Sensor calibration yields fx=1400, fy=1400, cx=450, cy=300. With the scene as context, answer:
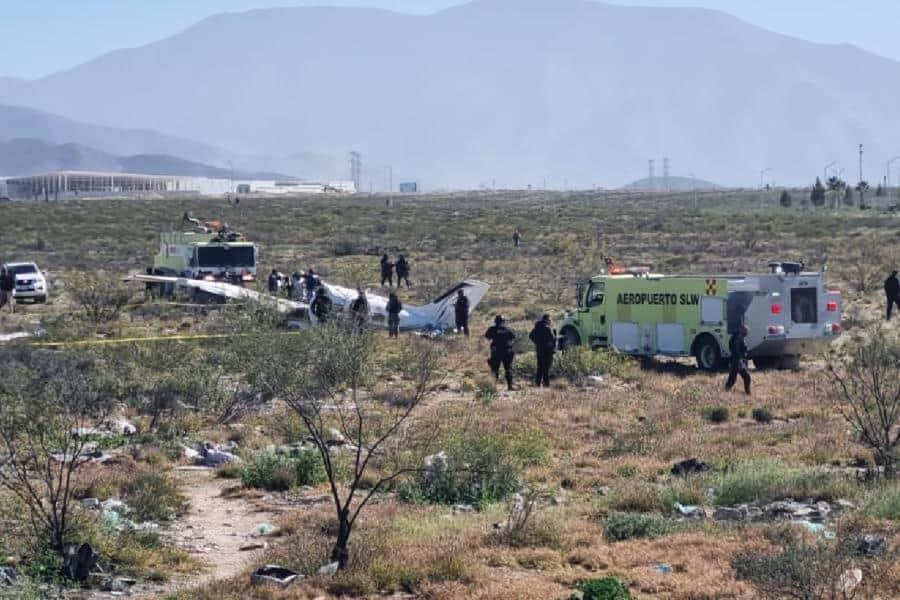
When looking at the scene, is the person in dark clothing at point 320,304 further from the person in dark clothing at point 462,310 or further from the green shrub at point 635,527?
the green shrub at point 635,527

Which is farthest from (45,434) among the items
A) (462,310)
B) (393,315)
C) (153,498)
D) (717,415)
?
(462,310)

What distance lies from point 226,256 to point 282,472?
97.9 feet

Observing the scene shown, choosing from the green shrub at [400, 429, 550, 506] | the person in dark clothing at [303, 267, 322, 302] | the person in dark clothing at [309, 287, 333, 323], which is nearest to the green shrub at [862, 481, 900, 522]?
the green shrub at [400, 429, 550, 506]

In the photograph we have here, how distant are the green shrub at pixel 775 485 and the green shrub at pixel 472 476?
2287 millimetres

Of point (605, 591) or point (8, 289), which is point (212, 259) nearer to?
point (8, 289)

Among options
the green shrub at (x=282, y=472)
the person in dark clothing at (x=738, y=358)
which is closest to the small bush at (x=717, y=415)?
the person in dark clothing at (x=738, y=358)

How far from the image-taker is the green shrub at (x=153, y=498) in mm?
14656

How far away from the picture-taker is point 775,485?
14945 millimetres

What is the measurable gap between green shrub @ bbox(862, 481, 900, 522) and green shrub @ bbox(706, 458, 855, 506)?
0.73m

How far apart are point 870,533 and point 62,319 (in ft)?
85.7

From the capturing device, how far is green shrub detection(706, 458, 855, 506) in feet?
48.3

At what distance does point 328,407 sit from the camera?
70.8 ft

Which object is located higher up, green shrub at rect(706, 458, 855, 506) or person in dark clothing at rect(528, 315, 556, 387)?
person in dark clothing at rect(528, 315, 556, 387)

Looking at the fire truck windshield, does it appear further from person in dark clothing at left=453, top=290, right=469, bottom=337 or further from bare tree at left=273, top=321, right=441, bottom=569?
bare tree at left=273, top=321, right=441, bottom=569
